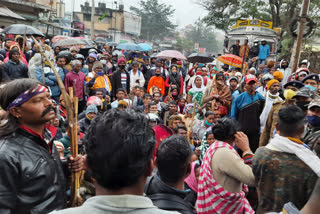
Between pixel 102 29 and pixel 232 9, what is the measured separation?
1491 inches

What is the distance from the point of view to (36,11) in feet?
90.8

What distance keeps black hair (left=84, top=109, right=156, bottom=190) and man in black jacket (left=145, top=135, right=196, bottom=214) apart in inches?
29.7

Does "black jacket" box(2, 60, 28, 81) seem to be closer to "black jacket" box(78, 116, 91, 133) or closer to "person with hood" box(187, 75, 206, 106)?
"black jacket" box(78, 116, 91, 133)

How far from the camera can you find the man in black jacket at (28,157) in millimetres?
1586

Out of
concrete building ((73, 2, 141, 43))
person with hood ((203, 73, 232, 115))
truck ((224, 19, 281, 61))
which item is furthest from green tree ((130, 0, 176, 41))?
person with hood ((203, 73, 232, 115))

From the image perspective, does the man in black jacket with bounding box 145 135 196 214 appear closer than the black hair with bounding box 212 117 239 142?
Yes

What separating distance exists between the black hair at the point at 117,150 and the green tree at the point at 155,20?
6914cm

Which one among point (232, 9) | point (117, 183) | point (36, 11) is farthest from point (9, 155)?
point (36, 11)

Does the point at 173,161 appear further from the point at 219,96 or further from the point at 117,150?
the point at 219,96

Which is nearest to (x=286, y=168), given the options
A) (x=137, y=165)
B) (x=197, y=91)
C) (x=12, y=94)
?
(x=137, y=165)

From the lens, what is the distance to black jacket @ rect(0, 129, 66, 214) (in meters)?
1.57

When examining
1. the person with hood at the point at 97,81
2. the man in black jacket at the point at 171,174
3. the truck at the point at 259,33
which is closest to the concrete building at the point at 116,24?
the truck at the point at 259,33

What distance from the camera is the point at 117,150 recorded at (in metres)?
1.04

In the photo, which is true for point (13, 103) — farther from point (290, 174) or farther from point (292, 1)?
point (292, 1)
